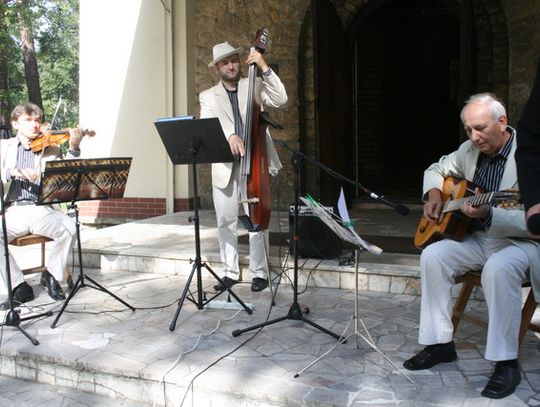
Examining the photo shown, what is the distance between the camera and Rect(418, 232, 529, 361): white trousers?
2.78 metres

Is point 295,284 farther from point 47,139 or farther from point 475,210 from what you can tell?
point 47,139

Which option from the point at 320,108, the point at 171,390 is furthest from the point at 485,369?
the point at 320,108

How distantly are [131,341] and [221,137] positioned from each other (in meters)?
1.40

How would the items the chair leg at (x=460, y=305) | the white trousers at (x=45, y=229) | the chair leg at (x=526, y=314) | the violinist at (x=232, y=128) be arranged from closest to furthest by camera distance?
the chair leg at (x=526, y=314), the chair leg at (x=460, y=305), the violinist at (x=232, y=128), the white trousers at (x=45, y=229)

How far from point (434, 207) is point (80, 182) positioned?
8.06 feet

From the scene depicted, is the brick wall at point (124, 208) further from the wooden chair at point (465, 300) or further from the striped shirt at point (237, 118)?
the wooden chair at point (465, 300)

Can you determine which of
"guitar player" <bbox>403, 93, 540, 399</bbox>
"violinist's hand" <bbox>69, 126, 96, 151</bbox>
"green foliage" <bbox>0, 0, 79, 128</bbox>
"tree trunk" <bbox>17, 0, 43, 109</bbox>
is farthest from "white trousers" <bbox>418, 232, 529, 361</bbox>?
"green foliage" <bbox>0, 0, 79, 128</bbox>

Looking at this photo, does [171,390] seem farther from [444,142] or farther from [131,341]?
[444,142]

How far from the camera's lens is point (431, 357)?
3.10 m

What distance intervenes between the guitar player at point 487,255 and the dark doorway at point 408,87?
7877 millimetres

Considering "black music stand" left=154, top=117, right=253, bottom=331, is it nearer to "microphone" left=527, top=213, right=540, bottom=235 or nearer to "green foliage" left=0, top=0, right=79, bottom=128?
"microphone" left=527, top=213, right=540, bottom=235

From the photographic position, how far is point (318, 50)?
716 centimetres

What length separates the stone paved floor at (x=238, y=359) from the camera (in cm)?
286

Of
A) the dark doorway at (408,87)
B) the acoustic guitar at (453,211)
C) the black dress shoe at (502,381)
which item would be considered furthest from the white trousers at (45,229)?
the dark doorway at (408,87)
